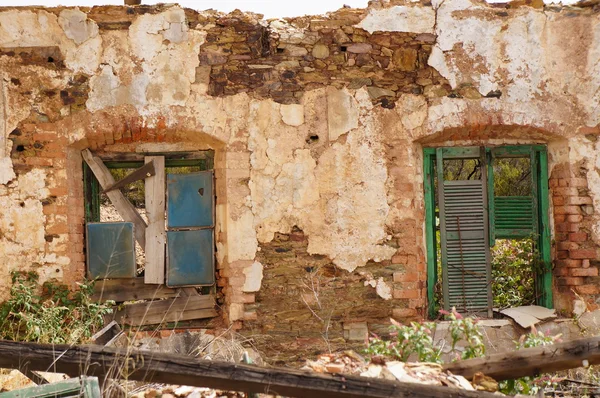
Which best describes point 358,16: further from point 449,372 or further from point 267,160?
point 449,372

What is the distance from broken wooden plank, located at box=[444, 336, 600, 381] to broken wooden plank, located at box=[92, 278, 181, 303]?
2.97 meters

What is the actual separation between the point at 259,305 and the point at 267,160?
129 cm

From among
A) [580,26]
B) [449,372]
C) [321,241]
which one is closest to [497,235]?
[321,241]

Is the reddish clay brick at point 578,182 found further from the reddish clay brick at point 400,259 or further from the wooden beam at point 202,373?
the wooden beam at point 202,373

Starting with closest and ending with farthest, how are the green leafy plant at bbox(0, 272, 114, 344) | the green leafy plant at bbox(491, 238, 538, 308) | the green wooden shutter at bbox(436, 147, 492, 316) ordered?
the green leafy plant at bbox(0, 272, 114, 344)
the green wooden shutter at bbox(436, 147, 492, 316)
the green leafy plant at bbox(491, 238, 538, 308)

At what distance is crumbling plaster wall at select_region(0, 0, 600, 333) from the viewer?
20.2 feet

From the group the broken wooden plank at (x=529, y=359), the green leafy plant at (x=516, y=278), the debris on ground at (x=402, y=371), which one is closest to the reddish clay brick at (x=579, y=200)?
the green leafy plant at (x=516, y=278)

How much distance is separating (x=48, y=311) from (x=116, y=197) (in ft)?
3.98

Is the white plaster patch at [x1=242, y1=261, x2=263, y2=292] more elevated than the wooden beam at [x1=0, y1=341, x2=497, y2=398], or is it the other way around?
the white plaster patch at [x1=242, y1=261, x2=263, y2=292]

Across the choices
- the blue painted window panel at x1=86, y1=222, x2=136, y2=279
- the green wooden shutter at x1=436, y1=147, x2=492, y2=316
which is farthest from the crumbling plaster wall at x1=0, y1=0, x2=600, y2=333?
the green wooden shutter at x1=436, y1=147, x2=492, y2=316

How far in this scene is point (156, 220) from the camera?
6438 mm

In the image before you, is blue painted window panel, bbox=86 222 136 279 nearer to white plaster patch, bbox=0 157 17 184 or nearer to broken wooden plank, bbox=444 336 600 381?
white plaster patch, bbox=0 157 17 184

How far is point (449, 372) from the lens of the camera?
14.0ft

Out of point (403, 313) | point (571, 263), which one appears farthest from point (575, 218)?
point (403, 313)
